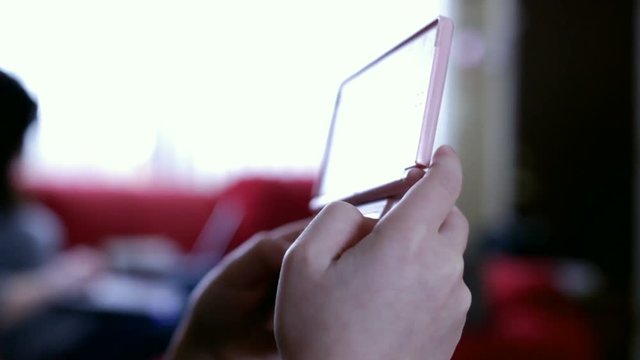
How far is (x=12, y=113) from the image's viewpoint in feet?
2.40

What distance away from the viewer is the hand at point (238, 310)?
49 centimetres

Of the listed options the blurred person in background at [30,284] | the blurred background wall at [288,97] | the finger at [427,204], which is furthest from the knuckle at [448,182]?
the blurred background wall at [288,97]

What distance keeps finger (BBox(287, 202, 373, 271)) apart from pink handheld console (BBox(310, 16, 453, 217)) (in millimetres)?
53

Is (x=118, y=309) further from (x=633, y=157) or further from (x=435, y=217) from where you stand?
(x=633, y=157)

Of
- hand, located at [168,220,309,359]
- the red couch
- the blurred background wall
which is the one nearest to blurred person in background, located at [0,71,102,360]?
the red couch

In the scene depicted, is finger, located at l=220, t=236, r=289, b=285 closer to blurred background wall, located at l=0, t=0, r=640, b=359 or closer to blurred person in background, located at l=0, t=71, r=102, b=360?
blurred person in background, located at l=0, t=71, r=102, b=360

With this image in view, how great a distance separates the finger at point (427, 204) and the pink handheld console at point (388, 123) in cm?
3

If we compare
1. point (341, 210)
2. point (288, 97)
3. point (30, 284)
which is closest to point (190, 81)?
point (288, 97)

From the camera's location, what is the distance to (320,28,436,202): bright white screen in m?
0.42

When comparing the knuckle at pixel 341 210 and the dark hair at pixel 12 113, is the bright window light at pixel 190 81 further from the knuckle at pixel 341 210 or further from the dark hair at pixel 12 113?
the knuckle at pixel 341 210

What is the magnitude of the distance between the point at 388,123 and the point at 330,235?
0.45 ft

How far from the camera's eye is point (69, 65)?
→ 261 centimetres

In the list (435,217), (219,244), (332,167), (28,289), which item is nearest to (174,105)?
(219,244)

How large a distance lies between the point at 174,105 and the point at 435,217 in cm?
253
